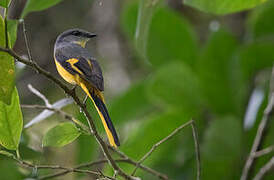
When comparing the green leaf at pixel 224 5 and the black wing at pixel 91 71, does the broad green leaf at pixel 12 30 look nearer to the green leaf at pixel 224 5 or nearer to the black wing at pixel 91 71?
the black wing at pixel 91 71

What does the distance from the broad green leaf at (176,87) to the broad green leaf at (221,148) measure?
0.58 feet

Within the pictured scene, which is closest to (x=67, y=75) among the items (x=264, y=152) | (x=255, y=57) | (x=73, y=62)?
(x=73, y=62)

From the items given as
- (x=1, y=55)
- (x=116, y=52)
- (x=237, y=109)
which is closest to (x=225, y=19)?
(x=116, y=52)

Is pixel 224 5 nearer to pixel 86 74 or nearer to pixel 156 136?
pixel 86 74

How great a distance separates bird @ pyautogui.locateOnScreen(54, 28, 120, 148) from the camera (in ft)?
4.12

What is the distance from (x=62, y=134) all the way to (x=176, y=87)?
974 mm

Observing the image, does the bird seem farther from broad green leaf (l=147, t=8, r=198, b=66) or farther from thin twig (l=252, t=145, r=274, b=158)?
broad green leaf (l=147, t=8, r=198, b=66)

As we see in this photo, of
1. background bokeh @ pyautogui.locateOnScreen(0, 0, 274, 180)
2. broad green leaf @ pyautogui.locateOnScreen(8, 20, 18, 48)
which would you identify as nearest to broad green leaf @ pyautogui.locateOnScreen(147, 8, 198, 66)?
background bokeh @ pyautogui.locateOnScreen(0, 0, 274, 180)

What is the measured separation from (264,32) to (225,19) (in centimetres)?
98

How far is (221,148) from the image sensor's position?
1.80m

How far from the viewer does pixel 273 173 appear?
185 cm

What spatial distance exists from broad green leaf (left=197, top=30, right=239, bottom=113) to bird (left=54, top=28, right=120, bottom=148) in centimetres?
74

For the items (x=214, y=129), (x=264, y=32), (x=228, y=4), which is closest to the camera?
(x=228, y=4)

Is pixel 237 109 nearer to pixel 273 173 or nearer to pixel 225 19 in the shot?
pixel 273 173
